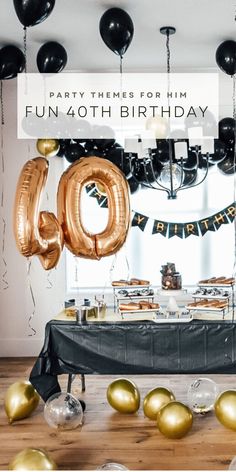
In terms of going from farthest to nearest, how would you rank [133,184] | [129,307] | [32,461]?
[133,184] → [129,307] → [32,461]

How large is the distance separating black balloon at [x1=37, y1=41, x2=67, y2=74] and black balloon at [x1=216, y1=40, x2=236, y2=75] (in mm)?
1050

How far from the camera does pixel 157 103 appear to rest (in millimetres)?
2256

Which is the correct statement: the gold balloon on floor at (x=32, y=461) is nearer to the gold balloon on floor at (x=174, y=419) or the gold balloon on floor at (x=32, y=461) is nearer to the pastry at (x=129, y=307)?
the gold balloon on floor at (x=174, y=419)

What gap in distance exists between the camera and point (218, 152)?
4.14 m

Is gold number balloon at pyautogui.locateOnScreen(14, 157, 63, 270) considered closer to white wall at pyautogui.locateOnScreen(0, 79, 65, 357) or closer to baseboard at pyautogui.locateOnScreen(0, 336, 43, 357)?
white wall at pyautogui.locateOnScreen(0, 79, 65, 357)

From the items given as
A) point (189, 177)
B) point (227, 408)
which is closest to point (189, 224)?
point (189, 177)

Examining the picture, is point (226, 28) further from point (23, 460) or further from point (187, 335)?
point (23, 460)

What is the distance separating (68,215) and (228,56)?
238cm

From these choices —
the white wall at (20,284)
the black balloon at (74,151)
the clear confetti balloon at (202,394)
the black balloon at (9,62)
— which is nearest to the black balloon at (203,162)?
the black balloon at (74,151)

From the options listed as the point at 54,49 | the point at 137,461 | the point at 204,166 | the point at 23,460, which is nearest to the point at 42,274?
the point at 204,166

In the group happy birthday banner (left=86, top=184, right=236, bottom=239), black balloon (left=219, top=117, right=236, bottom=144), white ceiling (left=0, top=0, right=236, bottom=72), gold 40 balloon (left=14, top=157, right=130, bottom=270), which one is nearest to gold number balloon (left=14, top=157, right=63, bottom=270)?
gold 40 balloon (left=14, top=157, right=130, bottom=270)

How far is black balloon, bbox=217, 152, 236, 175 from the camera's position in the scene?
14.1 feet

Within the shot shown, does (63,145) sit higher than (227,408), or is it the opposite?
(63,145)

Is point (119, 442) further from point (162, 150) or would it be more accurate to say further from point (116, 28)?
point (116, 28)
